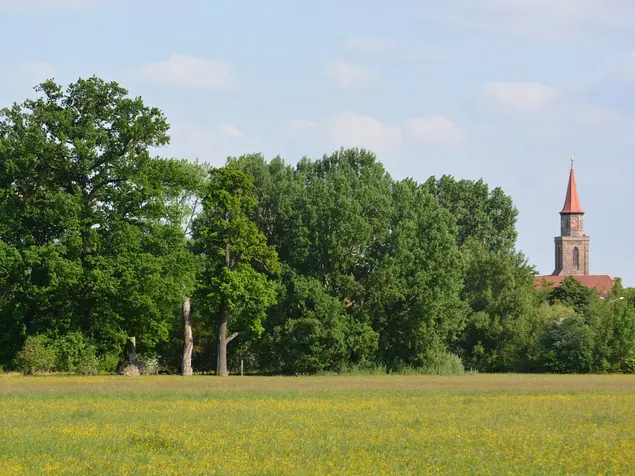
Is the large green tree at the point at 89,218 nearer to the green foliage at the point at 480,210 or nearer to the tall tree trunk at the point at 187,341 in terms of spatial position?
the tall tree trunk at the point at 187,341

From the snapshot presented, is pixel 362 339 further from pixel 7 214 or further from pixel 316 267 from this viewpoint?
pixel 7 214

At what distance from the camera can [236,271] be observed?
217ft

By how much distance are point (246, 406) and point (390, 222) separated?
41.3m

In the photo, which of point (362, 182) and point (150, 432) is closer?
point (150, 432)

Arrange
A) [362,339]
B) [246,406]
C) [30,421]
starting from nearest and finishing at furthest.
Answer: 1. [30,421]
2. [246,406]
3. [362,339]

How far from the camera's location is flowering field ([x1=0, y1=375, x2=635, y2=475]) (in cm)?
2053

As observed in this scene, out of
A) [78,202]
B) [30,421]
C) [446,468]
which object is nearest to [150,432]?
[30,421]

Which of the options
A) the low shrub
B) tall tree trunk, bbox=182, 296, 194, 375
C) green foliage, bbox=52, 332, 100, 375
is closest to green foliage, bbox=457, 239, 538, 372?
tall tree trunk, bbox=182, 296, 194, 375

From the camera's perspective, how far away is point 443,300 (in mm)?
73438

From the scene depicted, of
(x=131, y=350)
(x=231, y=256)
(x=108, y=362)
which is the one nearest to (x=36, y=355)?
(x=108, y=362)

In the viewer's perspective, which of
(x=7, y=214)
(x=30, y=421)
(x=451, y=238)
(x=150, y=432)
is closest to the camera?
(x=150, y=432)

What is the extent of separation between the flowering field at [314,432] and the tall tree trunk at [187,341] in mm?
27155

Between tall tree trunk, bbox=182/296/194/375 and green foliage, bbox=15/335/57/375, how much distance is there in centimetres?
1139

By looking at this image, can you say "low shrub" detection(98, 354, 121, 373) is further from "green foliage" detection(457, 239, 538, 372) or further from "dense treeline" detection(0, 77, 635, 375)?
"green foliage" detection(457, 239, 538, 372)
